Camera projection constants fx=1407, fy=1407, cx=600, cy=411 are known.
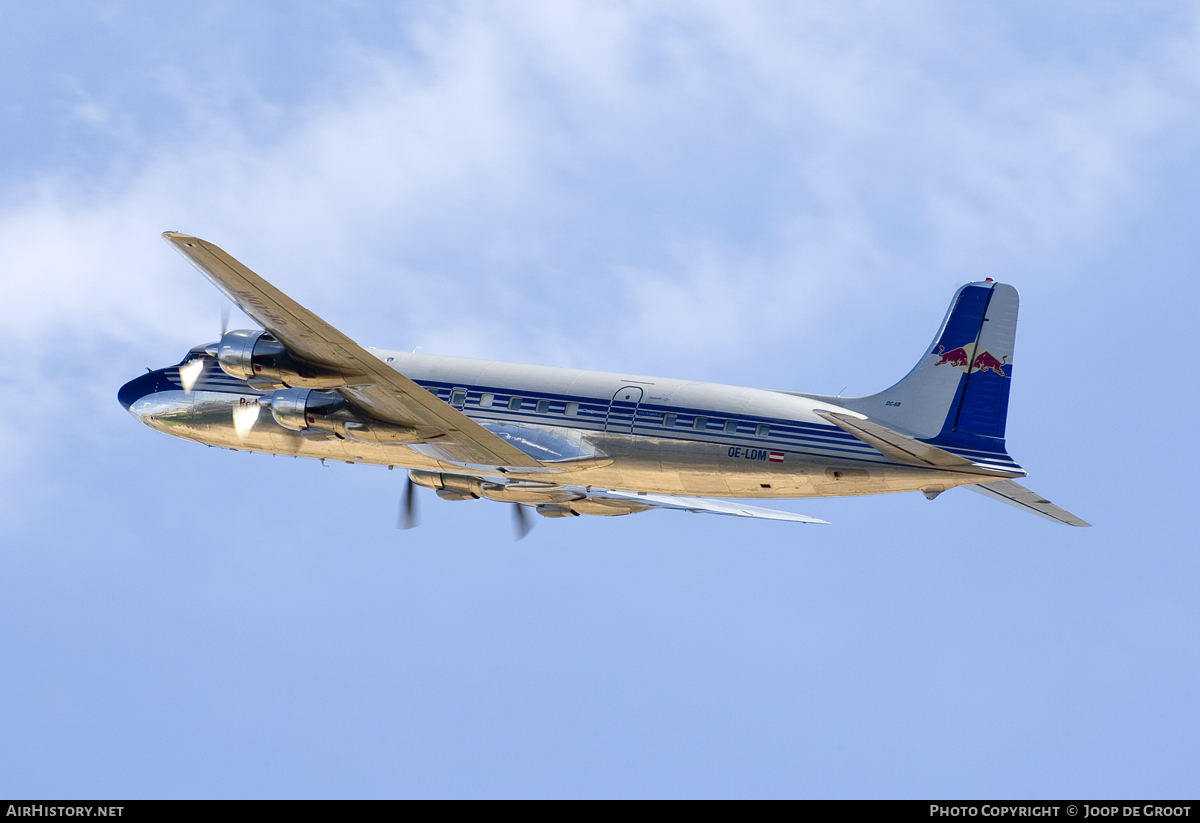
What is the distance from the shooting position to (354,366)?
31.4m

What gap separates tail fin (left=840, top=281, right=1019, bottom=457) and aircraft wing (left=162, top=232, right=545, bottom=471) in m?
8.73

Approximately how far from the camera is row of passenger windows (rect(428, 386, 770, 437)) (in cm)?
3152

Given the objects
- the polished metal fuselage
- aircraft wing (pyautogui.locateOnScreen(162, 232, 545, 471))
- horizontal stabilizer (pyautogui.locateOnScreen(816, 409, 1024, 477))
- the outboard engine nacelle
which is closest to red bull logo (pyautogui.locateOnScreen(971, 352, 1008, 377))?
horizontal stabilizer (pyautogui.locateOnScreen(816, 409, 1024, 477))

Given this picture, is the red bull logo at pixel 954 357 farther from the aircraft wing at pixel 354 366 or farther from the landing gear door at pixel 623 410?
the aircraft wing at pixel 354 366

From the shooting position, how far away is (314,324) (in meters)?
30.0

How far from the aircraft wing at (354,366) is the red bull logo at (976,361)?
9.60m

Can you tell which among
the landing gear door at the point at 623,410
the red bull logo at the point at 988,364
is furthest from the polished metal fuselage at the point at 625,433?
the red bull logo at the point at 988,364

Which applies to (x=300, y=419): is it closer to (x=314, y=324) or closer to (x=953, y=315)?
(x=314, y=324)

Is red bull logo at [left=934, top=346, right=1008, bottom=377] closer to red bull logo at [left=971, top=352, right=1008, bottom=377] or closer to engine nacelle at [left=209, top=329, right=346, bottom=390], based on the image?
red bull logo at [left=971, top=352, right=1008, bottom=377]

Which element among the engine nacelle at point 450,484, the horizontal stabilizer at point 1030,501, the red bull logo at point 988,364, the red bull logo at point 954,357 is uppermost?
the red bull logo at point 954,357

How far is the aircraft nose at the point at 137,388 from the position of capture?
1491 inches

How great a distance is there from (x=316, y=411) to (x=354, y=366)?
6.62 ft
